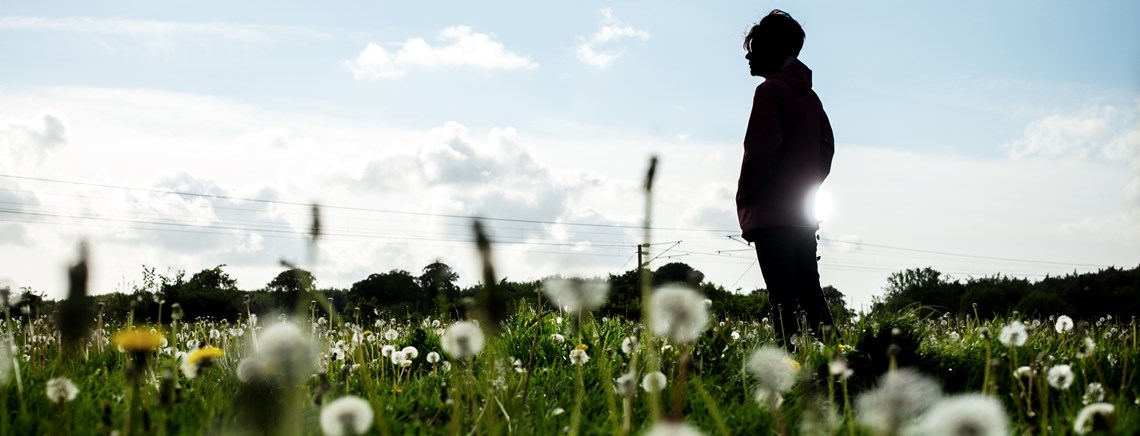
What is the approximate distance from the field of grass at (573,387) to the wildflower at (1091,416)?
11 millimetres

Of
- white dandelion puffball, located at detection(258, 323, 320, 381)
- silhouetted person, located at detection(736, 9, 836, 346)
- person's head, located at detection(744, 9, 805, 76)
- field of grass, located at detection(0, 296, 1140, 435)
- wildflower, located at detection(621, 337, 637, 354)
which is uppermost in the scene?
person's head, located at detection(744, 9, 805, 76)

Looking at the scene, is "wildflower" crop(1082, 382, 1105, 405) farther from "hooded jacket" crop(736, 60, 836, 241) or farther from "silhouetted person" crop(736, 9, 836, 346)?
"hooded jacket" crop(736, 60, 836, 241)

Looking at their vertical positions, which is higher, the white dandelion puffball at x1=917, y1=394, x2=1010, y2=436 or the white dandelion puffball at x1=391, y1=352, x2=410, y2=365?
the white dandelion puffball at x1=917, y1=394, x2=1010, y2=436

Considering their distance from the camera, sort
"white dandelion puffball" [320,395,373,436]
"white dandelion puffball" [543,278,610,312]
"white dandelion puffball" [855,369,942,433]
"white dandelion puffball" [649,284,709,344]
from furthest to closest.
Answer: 1. "white dandelion puffball" [543,278,610,312]
2. "white dandelion puffball" [649,284,709,344]
3. "white dandelion puffball" [320,395,373,436]
4. "white dandelion puffball" [855,369,942,433]

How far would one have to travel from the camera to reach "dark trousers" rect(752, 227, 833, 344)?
5652mm

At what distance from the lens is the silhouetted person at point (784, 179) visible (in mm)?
5617

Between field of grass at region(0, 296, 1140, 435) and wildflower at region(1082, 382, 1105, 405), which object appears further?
wildflower at region(1082, 382, 1105, 405)

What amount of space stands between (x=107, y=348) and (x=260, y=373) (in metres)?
4.12

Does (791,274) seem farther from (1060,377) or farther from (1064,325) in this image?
(1060,377)

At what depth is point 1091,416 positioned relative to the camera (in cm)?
243

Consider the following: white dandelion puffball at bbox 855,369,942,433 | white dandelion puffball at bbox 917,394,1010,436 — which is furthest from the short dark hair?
white dandelion puffball at bbox 917,394,1010,436

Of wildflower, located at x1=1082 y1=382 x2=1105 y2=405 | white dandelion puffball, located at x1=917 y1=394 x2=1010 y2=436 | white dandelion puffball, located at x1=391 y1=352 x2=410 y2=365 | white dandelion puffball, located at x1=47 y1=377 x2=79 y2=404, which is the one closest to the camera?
white dandelion puffball, located at x1=917 y1=394 x2=1010 y2=436

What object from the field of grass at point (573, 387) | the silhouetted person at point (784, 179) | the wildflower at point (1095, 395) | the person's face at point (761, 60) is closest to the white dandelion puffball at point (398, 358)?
the field of grass at point (573, 387)

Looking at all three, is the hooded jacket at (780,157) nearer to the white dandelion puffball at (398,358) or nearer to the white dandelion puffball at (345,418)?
the white dandelion puffball at (398,358)
